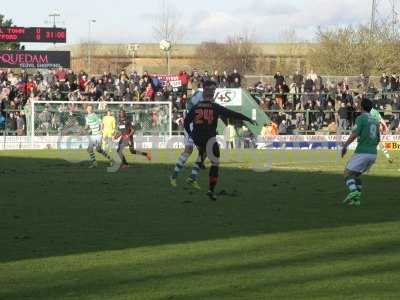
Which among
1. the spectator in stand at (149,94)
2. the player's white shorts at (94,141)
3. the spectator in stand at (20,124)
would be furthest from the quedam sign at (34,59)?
the player's white shorts at (94,141)

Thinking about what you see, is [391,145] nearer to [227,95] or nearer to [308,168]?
[227,95]

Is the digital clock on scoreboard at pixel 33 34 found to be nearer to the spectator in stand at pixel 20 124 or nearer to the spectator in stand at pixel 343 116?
the spectator in stand at pixel 20 124

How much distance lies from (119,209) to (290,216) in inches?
115

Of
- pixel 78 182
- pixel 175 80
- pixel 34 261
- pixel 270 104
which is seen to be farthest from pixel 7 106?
pixel 34 261

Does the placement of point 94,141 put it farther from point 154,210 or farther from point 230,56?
point 230,56

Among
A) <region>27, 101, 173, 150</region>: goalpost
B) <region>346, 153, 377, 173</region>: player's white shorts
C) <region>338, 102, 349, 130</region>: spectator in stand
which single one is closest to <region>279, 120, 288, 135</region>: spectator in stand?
<region>338, 102, 349, 130</region>: spectator in stand

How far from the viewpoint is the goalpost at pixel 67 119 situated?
160 feet

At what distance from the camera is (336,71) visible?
75562 millimetres

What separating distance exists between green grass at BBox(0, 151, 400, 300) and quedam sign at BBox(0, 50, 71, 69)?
32212mm

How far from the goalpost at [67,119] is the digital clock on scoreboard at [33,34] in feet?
19.5

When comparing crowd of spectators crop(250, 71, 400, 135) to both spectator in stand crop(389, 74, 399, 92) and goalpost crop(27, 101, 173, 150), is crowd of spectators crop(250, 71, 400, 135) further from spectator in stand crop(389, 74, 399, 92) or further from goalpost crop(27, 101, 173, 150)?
goalpost crop(27, 101, 173, 150)

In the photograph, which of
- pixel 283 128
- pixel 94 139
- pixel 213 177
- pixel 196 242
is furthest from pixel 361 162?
pixel 283 128

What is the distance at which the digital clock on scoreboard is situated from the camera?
176ft

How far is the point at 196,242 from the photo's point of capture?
12.7 m
